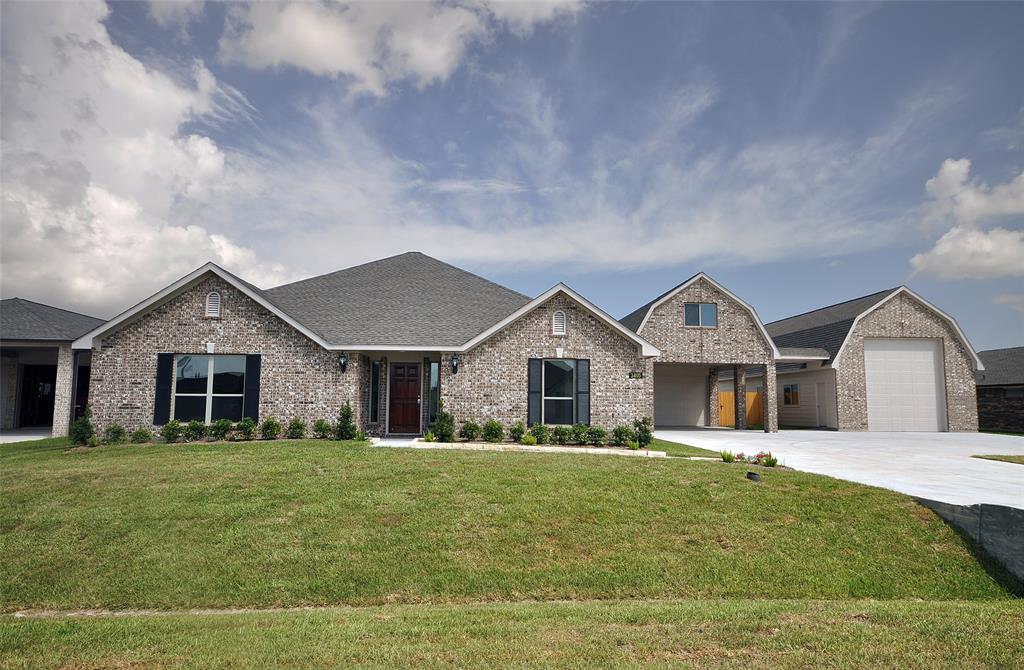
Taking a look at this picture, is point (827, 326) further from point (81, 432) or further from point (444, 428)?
point (81, 432)

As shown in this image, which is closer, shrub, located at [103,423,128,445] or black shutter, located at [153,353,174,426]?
shrub, located at [103,423,128,445]

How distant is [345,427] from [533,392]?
5490 millimetres

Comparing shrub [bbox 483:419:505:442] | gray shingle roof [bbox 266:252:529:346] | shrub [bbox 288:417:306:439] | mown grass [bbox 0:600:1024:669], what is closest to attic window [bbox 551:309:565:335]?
gray shingle roof [bbox 266:252:529:346]

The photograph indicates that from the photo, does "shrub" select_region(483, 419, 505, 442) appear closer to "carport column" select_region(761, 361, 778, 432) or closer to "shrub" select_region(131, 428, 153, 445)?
"shrub" select_region(131, 428, 153, 445)

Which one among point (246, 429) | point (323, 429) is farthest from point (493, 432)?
point (246, 429)

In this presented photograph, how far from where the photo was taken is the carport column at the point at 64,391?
61.9ft

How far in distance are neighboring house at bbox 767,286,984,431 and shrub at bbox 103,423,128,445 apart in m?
25.7

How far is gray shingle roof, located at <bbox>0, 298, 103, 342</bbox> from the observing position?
1930 cm

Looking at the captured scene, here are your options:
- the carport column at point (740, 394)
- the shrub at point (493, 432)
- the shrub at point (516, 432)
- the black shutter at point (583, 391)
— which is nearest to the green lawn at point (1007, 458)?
the carport column at point (740, 394)

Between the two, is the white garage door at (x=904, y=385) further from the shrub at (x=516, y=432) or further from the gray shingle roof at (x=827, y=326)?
the shrub at (x=516, y=432)

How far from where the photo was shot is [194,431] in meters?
15.4

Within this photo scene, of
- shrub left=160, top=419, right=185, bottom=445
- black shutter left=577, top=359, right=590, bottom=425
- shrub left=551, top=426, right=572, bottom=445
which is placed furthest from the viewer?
black shutter left=577, top=359, right=590, bottom=425

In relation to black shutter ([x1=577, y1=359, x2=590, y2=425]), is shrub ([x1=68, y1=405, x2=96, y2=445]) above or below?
below

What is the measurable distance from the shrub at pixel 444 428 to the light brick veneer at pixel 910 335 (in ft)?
57.4
